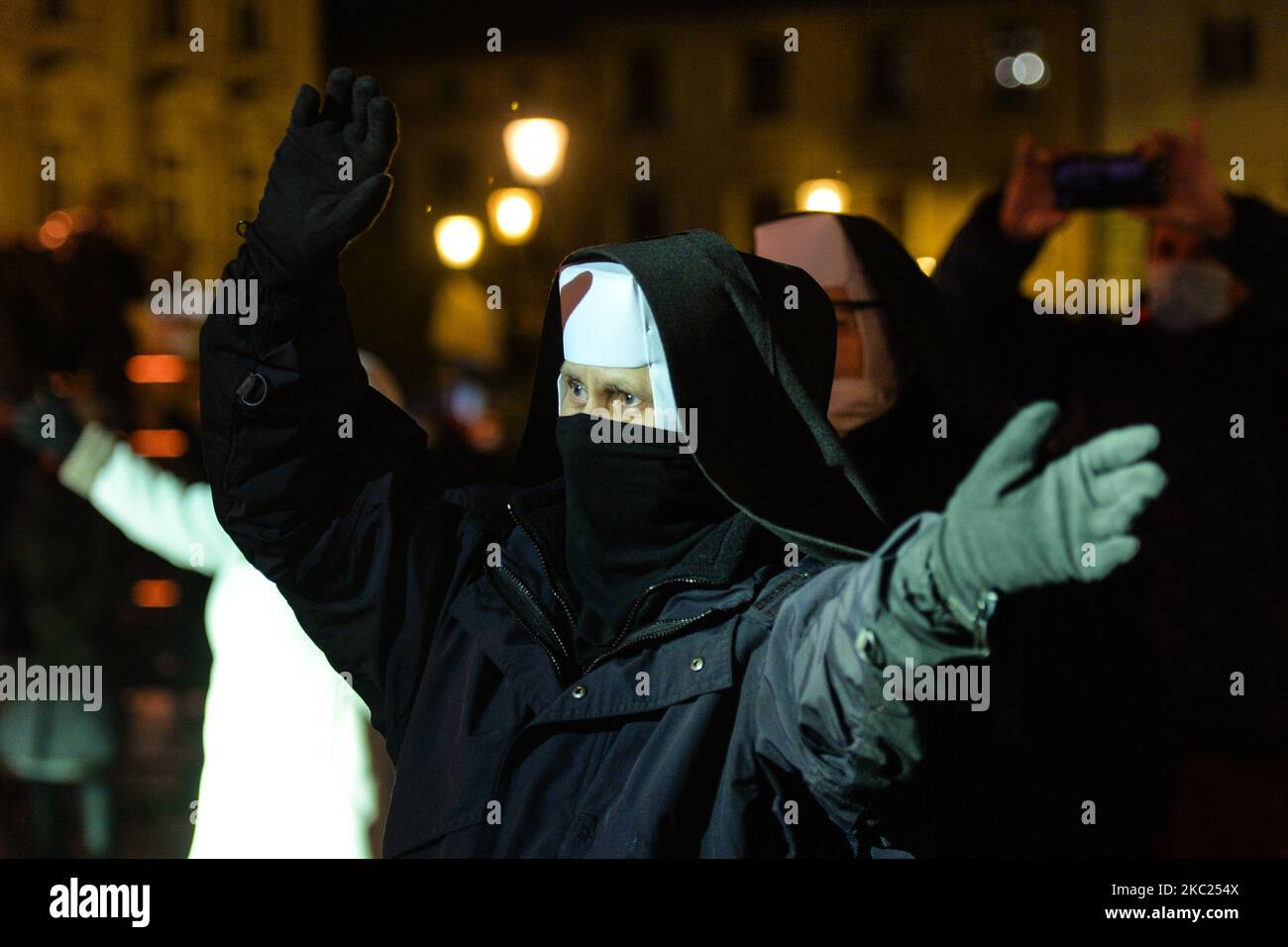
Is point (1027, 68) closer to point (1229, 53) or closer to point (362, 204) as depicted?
point (1229, 53)

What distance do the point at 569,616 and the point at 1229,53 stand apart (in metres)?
25.6

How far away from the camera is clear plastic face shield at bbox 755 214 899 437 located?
10.7 ft

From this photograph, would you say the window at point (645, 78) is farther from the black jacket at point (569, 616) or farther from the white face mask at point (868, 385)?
the black jacket at point (569, 616)

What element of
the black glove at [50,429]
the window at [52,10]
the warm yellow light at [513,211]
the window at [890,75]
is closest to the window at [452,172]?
the window at [890,75]

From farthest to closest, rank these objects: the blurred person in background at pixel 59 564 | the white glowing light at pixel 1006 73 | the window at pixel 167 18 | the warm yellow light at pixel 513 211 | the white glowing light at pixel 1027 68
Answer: the white glowing light at pixel 1006 73, the white glowing light at pixel 1027 68, the window at pixel 167 18, the warm yellow light at pixel 513 211, the blurred person in background at pixel 59 564

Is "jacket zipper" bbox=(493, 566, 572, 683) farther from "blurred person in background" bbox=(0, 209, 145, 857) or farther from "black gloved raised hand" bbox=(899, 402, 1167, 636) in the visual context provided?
"blurred person in background" bbox=(0, 209, 145, 857)

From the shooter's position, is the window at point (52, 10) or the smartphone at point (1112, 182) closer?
the smartphone at point (1112, 182)

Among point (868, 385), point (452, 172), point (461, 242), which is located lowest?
point (868, 385)

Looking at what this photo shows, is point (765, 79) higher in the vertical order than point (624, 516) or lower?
higher

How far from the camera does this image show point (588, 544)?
7.84ft

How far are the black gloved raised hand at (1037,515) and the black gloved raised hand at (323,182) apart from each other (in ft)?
3.31

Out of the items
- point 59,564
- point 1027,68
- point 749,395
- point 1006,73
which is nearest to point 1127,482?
point 749,395

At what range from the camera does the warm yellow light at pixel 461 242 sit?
34.7 feet

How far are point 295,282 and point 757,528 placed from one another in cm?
75
